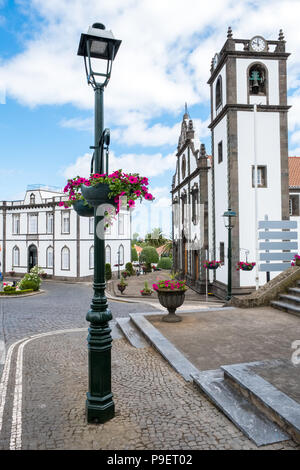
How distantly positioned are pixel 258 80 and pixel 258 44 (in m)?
2.06

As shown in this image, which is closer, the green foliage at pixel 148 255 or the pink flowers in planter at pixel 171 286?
the pink flowers in planter at pixel 171 286

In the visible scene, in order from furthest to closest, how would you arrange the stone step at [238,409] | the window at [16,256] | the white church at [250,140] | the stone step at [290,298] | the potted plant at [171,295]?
the window at [16,256]
the white church at [250,140]
the stone step at [290,298]
the potted plant at [171,295]
the stone step at [238,409]

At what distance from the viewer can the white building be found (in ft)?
110

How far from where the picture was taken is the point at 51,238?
35.8 meters

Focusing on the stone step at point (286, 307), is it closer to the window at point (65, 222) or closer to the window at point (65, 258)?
the window at point (65, 258)

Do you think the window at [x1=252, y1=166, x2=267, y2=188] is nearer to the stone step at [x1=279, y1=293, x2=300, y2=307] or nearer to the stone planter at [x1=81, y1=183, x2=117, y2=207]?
the stone step at [x1=279, y1=293, x2=300, y2=307]

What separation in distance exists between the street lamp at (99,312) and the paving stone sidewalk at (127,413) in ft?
0.77

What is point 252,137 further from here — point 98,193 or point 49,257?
point 49,257

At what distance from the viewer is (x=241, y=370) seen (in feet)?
15.3

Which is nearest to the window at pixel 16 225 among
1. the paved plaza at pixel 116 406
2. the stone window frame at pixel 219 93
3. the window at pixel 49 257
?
the window at pixel 49 257

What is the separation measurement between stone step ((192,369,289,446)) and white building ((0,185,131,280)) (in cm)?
2791

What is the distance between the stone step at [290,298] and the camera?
9.15m
